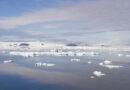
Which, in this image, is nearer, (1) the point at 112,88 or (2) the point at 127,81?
(1) the point at 112,88

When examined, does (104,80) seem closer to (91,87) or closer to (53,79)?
(91,87)

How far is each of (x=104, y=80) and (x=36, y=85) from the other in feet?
12.0

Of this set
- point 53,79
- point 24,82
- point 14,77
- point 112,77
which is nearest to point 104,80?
point 112,77

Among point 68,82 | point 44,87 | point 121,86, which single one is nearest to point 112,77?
point 121,86

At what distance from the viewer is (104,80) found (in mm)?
9828

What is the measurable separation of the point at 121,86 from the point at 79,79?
2.49 metres

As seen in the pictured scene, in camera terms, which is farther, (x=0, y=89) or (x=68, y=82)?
(x=68, y=82)

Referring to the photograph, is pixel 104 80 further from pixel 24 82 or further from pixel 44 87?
pixel 24 82

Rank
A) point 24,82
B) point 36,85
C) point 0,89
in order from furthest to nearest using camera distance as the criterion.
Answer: point 24,82
point 36,85
point 0,89

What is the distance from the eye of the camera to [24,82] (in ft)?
31.8

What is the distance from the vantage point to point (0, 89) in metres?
8.40

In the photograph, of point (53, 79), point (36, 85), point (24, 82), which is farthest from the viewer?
point (53, 79)

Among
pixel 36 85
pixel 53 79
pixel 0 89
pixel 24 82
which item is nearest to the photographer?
pixel 0 89

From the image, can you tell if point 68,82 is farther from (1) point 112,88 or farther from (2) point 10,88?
(2) point 10,88
